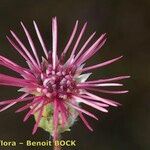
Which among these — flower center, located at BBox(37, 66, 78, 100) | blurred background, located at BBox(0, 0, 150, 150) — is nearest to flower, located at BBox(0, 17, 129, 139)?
flower center, located at BBox(37, 66, 78, 100)

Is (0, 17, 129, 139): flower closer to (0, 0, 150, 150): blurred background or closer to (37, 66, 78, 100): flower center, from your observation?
(37, 66, 78, 100): flower center

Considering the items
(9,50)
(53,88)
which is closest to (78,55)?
(53,88)

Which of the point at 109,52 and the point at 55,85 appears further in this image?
the point at 109,52

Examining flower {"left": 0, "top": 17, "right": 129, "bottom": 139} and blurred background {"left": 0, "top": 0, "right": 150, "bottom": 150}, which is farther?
blurred background {"left": 0, "top": 0, "right": 150, "bottom": 150}

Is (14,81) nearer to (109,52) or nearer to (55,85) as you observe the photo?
(55,85)

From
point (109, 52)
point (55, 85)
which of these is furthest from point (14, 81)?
point (109, 52)

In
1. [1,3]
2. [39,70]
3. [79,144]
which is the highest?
[1,3]

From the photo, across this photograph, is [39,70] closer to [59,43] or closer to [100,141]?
[59,43]
